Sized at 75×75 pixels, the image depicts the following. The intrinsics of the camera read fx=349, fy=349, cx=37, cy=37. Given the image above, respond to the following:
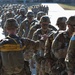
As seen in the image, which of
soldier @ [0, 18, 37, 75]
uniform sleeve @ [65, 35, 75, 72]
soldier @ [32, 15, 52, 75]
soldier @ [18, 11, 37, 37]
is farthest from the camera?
soldier @ [18, 11, 37, 37]

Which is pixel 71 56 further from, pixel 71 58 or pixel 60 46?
pixel 60 46

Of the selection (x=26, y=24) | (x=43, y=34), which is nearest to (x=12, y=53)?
(x=43, y=34)

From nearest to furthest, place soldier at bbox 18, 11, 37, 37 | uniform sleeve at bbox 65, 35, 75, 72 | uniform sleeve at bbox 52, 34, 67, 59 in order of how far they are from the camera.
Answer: uniform sleeve at bbox 65, 35, 75, 72
uniform sleeve at bbox 52, 34, 67, 59
soldier at bbox 18, 11, 37, 37

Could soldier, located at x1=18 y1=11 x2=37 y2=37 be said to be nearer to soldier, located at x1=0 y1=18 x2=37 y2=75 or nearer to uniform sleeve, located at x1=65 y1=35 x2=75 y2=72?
soldier, located at x1=0 y1=18 x2=37 y2=75

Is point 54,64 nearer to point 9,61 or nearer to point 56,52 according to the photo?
point 56,52

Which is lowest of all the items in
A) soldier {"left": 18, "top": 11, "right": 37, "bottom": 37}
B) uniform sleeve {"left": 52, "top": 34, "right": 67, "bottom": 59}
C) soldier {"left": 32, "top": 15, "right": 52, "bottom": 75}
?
soldier {"left": 18, "top": 11, "right": 37, "bottom": 37}

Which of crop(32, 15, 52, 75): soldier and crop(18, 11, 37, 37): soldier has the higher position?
crop(32, 15, 52, 75): soldier

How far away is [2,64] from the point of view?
558 cm

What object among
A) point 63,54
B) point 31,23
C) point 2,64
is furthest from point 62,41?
point 31,23

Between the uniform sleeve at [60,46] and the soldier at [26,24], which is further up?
the uniform sleeve at [60,46]

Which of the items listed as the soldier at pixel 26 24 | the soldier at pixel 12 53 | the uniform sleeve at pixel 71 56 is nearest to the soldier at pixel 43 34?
the soldier at pixel 12 53

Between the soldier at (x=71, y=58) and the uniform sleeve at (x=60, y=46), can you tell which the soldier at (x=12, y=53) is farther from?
the soldier at (x=71, y=58)

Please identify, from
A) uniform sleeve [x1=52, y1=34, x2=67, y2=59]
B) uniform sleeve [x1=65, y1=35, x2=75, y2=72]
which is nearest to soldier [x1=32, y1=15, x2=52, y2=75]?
uniform sleeve [x1=52, y1=34, x2=67, y2=59]

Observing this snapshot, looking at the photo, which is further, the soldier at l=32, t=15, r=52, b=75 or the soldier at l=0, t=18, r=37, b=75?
the soldier at l=32, t=15, r=52, b=75
